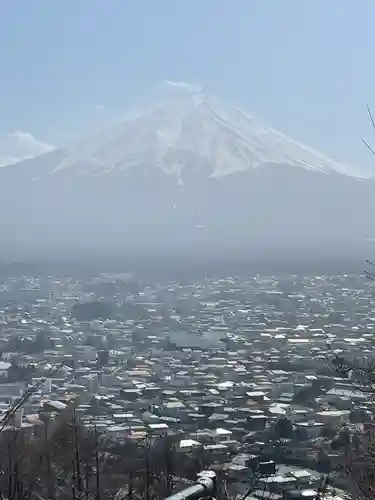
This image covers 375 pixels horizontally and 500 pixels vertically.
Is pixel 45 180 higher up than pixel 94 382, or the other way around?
pixel 45 180

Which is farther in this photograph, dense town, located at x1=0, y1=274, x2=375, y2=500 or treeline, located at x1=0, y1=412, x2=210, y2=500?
dense town, located at x1=0, y1=274, x2=375, y2=500

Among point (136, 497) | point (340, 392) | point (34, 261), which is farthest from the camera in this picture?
point (34, 261)

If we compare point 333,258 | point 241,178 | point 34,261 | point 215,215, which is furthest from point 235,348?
point 241,178

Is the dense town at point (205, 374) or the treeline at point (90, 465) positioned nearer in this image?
the treeline at point (90, 465)

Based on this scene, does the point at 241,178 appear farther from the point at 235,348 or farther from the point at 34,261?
the point at 235,348

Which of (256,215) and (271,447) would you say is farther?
(256,215)

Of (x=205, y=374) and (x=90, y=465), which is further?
(x=205, y=374)

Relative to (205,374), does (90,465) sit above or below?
above

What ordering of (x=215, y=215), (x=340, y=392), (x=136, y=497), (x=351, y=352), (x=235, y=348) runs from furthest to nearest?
1. (x=215, y=215)
2. (x=235, y=348)
3. (x=351, y=352)
4. (x=340, y=392)
5. (x=136, y=497)
